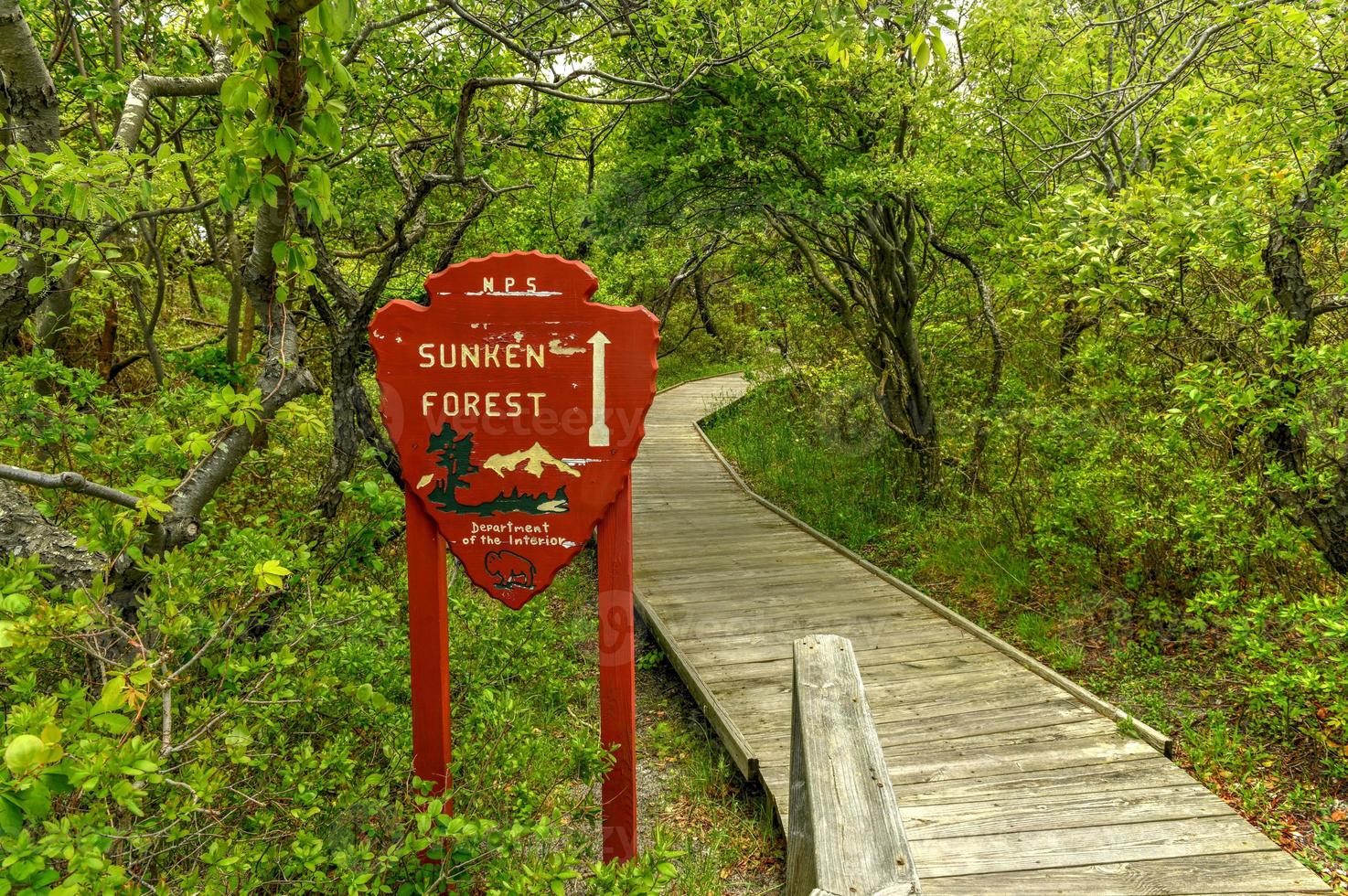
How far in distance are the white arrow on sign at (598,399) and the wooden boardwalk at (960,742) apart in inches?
92.1

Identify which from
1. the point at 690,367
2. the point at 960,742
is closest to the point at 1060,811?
the point at 960,742

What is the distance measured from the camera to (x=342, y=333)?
14.5ft

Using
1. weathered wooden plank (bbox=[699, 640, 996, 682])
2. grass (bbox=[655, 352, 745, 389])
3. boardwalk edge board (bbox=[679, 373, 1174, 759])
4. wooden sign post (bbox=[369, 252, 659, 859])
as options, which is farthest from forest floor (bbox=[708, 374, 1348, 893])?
grass (bbox=[655, 352, 745, 389])

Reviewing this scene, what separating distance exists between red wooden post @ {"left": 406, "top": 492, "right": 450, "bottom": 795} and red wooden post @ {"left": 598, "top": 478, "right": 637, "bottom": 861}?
0.57 metres

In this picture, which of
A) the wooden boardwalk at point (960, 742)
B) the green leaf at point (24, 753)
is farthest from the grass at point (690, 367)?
the green leaf at point (24, 753)

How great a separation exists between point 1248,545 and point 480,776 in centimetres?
504

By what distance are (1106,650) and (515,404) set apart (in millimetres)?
4906

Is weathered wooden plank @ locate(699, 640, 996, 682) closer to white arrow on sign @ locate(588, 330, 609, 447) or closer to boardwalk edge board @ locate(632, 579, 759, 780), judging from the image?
boardwalk edge board @ locate(632, 579, 759, 780)

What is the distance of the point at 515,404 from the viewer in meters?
2.55

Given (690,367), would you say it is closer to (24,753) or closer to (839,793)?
(839,793)

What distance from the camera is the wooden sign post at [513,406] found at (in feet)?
8.30

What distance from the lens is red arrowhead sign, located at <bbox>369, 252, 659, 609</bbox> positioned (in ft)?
8.30

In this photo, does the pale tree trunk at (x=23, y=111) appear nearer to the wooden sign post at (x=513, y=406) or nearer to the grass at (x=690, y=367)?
the wooden sign post at (x=513, y=406)

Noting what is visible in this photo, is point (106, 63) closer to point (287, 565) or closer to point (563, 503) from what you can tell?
point (287, 565)
